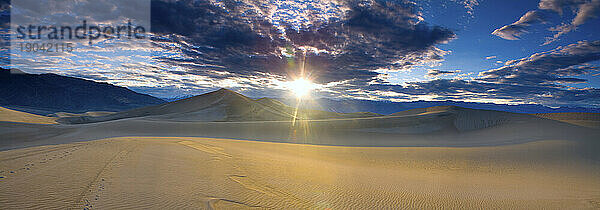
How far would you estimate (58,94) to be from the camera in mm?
152250

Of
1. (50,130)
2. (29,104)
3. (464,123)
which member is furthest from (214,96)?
(29,104)

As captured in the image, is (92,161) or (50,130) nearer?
(92,161)

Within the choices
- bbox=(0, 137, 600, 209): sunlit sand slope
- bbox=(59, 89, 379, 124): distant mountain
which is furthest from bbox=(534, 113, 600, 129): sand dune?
bbox=(59, 89, 379, 124): distant mountain

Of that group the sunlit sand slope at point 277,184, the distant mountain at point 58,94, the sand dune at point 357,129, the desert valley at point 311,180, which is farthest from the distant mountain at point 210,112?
the distant mountain at point 58,94

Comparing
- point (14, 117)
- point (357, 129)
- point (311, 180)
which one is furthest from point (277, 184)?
point (14, 117)

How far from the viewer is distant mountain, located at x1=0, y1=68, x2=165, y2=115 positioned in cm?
13250

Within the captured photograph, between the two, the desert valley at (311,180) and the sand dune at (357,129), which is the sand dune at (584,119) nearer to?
the sand dune at (357,129)

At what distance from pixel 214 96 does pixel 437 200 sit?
82216 millimetres

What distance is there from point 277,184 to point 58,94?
21580 cm

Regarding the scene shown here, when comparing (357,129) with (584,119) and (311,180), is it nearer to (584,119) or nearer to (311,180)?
(311,180)

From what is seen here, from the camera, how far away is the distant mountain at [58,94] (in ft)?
435

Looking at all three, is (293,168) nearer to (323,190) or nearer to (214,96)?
(323,190)

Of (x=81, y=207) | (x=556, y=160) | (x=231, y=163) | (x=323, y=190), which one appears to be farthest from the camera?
(x=556, y=160)

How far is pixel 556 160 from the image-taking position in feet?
40.6
